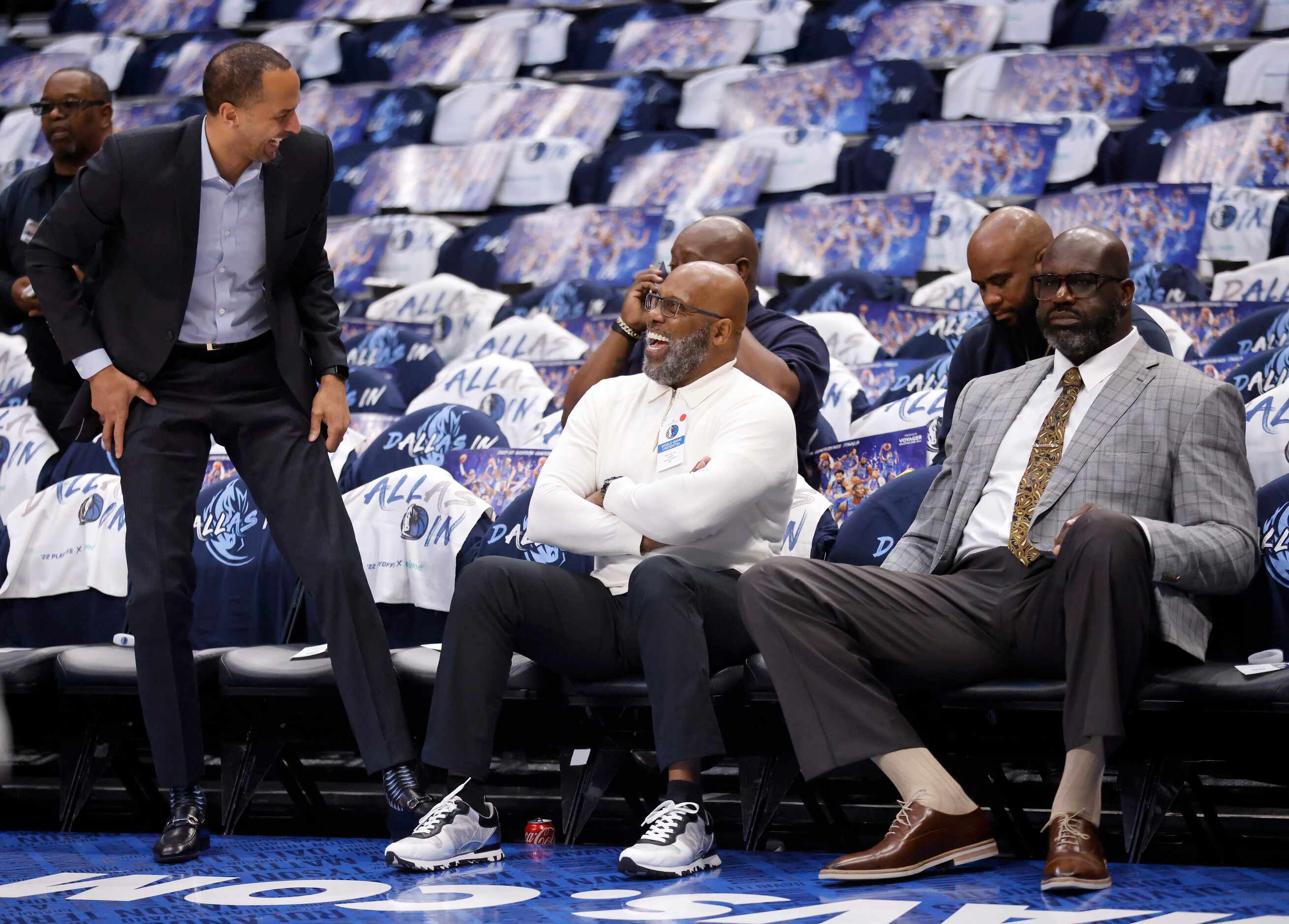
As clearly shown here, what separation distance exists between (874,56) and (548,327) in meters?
3.10

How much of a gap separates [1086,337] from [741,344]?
844 mm

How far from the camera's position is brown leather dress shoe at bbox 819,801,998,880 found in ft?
8.00

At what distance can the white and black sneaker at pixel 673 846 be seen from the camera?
251cm

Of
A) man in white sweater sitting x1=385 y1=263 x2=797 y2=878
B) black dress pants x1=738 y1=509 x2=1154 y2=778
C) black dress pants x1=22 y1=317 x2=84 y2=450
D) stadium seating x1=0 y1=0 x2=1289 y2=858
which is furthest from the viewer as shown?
black dress pants x1=22 y1=317 x2=84 y2=450

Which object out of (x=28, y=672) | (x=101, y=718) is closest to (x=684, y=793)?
(x=101, y=718)

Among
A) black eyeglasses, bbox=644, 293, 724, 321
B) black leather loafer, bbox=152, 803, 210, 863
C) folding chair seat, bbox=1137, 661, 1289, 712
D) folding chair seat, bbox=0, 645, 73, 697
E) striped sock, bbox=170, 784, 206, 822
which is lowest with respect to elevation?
black leather loafer, bbox=152, 803, 210, 863

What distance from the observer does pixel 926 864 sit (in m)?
2.47

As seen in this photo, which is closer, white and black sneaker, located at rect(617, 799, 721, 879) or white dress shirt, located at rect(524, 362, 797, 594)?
white and black sneaker, located at rect(617, 799, 721, 879)

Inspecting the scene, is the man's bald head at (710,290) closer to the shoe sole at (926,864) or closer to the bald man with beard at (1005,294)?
the bald man with beard at (1005,294)

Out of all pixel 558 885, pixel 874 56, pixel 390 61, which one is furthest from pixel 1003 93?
pixel 558 885

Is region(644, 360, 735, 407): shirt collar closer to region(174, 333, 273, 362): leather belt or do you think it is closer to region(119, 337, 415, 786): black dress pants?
region(119, 337, 415, 786): black dress pants

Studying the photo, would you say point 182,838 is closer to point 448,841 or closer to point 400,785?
point 400,785

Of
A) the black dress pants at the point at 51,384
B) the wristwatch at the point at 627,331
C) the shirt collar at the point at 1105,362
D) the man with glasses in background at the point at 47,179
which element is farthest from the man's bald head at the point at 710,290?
the black dress pants at the point at 51,384

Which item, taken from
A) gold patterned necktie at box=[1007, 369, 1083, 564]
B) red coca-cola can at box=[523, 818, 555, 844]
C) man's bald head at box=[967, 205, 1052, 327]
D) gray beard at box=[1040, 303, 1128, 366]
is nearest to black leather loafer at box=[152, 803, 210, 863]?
red coca-cola can at box=[523, 818, 555, 844]
